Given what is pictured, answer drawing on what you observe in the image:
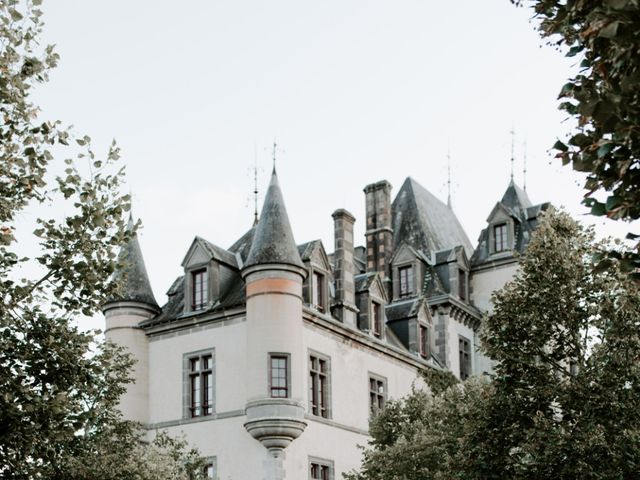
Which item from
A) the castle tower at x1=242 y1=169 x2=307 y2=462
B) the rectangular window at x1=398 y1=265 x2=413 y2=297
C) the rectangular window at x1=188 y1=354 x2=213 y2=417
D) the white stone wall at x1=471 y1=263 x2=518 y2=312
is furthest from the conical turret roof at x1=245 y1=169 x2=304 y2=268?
the white stone wall at x1=471 y1=263 x2=518 y2=312

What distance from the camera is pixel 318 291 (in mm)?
38031

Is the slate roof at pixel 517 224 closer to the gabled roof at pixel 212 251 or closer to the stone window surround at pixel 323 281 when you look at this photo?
the stone window surround at pixel 323 281

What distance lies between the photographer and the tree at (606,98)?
7.05 m

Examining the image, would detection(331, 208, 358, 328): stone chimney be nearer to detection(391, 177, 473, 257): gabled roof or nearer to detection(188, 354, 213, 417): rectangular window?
detection(188, 354, 213, 417): rectangular window

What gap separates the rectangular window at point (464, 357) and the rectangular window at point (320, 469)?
440 inches

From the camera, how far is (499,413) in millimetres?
20719

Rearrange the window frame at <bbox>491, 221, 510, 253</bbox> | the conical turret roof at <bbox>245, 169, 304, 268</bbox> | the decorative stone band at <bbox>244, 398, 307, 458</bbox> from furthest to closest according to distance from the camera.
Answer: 1. the window frame at <bbox>491, 221, 510, 253</bbox>
2. the conical turret roof at <bbox>245, 169, 304, 268</bbox>
3. the decorative stone band at <bbox>244, 398, 307, 458</bbox>

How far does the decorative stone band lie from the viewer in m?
33.8

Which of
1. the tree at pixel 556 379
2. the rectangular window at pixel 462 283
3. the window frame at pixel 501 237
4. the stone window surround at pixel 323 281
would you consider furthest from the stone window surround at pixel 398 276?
the tree at pixel 556 379

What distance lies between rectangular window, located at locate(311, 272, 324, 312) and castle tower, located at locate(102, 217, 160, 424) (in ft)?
19.4

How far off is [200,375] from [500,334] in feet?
57.4

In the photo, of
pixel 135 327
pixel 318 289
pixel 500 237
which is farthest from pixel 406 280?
pixel 135 327

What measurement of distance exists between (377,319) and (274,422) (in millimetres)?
8556

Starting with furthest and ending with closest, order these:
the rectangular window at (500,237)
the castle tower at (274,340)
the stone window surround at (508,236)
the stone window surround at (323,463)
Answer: the rectangular window at (500,237)
the stone window surround at (508,236)
the stone window surround at (323,463)
the castle tower at (274,340)
